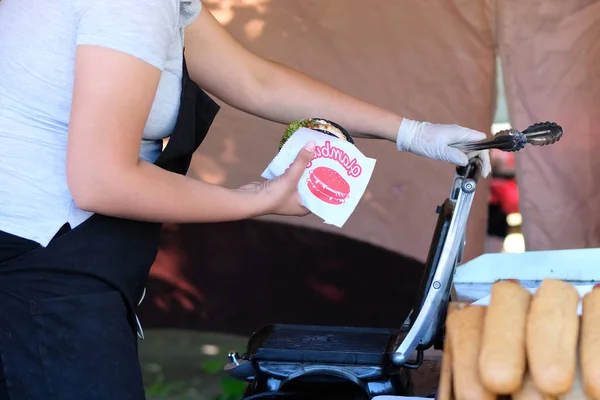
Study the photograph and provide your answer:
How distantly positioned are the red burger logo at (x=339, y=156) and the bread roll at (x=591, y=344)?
0.49m

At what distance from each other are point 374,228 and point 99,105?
226 centimetres

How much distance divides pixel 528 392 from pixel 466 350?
99 mm

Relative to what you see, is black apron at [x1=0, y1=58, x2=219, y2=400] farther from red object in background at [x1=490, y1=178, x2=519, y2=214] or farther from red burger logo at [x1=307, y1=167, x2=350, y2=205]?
red object in background at [x1=490, y1=178, x2=519, y2=214]

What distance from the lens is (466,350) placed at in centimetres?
90

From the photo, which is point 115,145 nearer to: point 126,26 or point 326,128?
point 126,26

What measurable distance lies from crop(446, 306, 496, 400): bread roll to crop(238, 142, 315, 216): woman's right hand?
42 cm

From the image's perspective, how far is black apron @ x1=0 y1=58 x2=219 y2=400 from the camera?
1189 millimetres

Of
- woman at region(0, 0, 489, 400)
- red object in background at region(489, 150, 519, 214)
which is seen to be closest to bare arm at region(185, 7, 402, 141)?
woman at region(0, 0, 489, 400)

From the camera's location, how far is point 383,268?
3.23 m

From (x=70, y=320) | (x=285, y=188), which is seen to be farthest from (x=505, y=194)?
(x=70, y=320)

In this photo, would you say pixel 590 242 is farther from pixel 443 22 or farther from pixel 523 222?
pixel 443 22

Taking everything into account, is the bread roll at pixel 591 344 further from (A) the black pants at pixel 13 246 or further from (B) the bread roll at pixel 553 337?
(A) the black pants at pixel 13 246

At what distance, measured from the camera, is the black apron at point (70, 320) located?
3.90 ft

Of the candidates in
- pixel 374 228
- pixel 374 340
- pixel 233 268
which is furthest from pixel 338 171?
pixel 233 268
